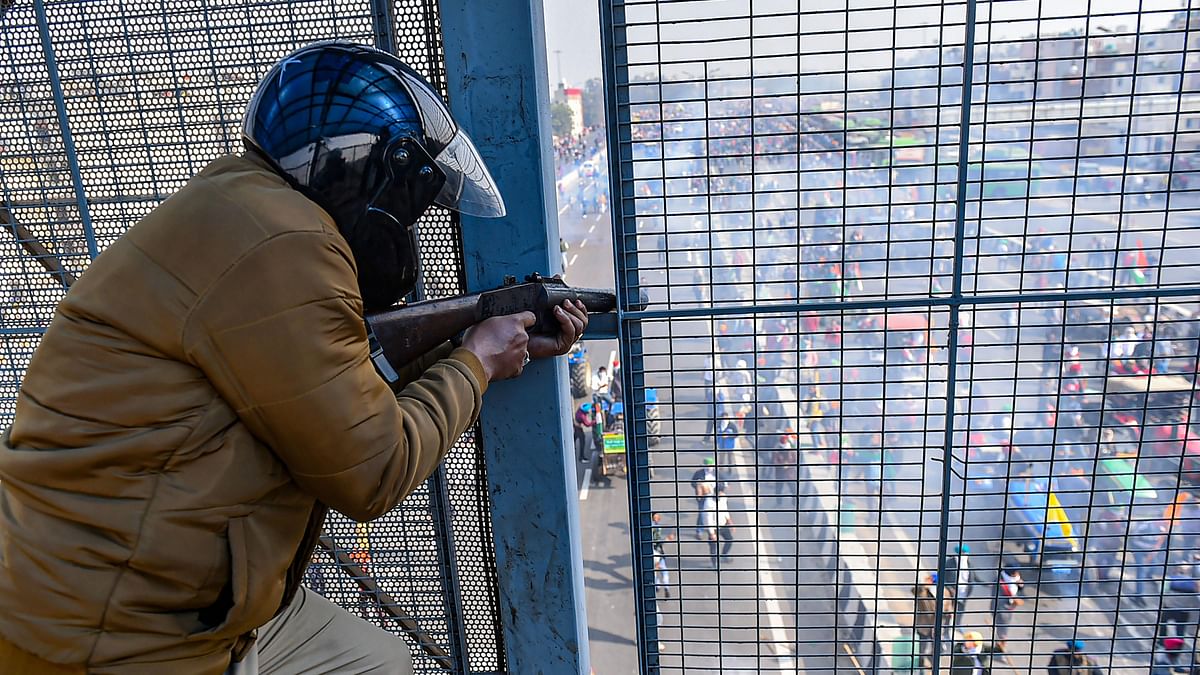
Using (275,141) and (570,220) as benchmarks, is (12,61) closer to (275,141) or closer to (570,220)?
(275,141)

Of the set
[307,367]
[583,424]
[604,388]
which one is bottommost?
[583,424]

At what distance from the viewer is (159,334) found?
3.65ft

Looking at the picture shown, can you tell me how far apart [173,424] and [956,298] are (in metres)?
1.59

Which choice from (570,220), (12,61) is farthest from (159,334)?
(570,220)

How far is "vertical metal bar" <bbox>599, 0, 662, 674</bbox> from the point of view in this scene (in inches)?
67.8

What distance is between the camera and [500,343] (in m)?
1.62

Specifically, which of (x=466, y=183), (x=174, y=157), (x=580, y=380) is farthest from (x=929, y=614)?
(x=580, y=380)

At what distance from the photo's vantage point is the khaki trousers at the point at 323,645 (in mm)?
1566

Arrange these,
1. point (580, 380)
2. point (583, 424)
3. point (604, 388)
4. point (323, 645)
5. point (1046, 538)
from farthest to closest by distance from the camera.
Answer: point (580, 380) < point (583, 424) < point (604, 388) < point (1046, 538) < point (323, 645)

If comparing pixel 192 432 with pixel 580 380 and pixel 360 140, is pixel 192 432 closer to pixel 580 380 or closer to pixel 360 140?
pixel 360 140

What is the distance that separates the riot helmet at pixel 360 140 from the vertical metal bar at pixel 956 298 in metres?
1.10

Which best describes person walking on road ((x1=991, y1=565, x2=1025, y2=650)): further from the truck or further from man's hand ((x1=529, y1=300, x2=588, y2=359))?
man's hand ((x1=529, y1=300, x2=588, y2=359))

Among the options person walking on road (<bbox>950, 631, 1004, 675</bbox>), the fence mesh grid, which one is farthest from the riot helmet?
person walking on road (<bbox>950, 631, 1004, 675</bbox>)

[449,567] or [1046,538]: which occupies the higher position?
[1046,538]
